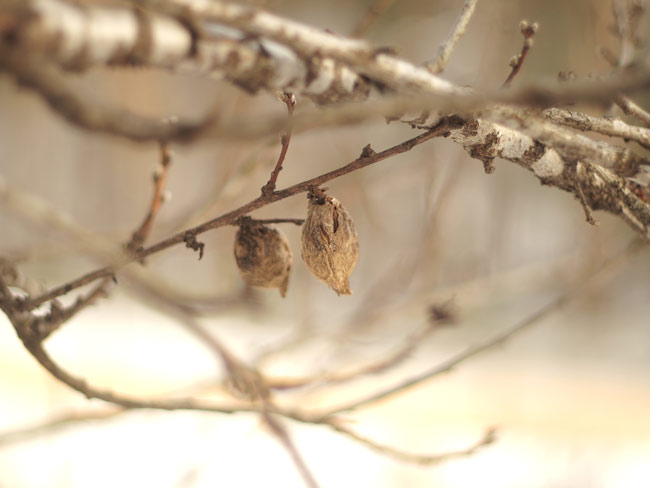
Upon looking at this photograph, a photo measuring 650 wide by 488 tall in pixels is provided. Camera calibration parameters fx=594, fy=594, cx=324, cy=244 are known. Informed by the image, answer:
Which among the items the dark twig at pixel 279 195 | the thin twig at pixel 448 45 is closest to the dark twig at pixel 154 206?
the dark twig at pixel 279 195

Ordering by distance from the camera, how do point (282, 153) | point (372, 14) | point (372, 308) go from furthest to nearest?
point (372, 308)
point (372, 14)
point (282, 153)

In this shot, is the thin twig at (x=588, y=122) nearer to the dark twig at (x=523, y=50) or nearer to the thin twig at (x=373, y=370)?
the dark twig at (x=523, y=50)

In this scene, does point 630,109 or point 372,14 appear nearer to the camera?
point 630,109

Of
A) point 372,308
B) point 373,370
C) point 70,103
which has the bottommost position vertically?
point 70,103

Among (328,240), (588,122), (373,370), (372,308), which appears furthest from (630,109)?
(372,308)

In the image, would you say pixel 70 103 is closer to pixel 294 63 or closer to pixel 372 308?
pixel 294 63

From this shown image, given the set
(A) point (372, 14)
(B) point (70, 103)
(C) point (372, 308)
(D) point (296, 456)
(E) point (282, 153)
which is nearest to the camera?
(B) point (70, 103)
